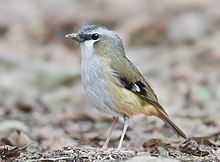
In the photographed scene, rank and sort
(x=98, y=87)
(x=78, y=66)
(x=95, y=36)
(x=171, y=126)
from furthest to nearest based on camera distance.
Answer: (x=78, y=66) → (x=171, y=126) → (x=95, y=36) → (x=98, y=87)

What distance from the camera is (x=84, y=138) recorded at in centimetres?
733

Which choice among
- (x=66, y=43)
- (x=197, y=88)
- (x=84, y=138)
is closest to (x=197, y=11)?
(x=66, y=43)

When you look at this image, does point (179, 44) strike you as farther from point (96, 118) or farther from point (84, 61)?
point (84, 61)

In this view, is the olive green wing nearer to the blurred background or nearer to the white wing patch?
the white wing patch

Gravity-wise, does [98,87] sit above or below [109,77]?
below

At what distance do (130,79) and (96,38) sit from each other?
0.49 metres

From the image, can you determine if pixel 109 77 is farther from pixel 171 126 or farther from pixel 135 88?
pixel 171 126

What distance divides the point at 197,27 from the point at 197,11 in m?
1.28

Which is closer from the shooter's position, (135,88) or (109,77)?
(109,77)

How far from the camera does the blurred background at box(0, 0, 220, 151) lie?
24.9 ft

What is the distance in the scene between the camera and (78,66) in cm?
1149

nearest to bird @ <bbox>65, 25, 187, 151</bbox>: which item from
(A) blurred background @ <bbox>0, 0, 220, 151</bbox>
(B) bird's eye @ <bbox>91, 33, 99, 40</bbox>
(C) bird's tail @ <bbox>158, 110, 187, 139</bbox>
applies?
(B) bird's eye @ <bbox>91, 33, 99, 40</bbox>

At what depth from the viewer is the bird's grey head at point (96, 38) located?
6219 mm

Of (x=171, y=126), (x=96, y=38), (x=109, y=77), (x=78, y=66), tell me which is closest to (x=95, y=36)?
(x=96, y=38)
